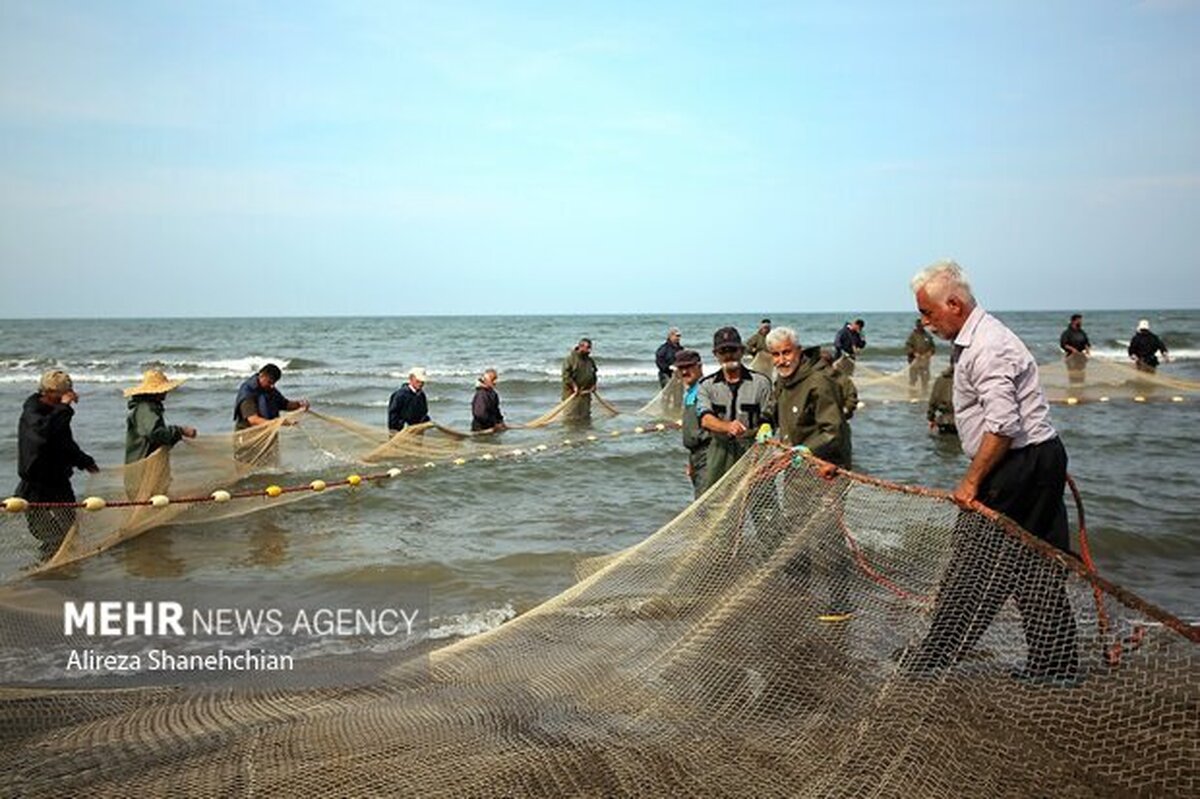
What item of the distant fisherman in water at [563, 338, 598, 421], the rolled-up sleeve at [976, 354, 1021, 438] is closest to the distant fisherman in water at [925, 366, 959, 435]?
the distant fisherman in water at [563, 338, 598, 421]

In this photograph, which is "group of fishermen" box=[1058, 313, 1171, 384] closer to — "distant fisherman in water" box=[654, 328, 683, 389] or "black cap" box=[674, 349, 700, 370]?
"distant fisherman in water" box=[654, 328, 683, 389]

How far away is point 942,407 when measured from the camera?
13.1 meters

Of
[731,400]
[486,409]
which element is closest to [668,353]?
[486,409]

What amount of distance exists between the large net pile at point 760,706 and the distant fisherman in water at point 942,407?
31.8 feet

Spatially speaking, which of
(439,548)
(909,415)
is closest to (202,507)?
(439,548)

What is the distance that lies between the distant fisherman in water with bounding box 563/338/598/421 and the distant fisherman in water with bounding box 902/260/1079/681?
38.9 ft

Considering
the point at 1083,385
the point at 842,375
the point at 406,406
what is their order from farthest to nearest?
the point at 1083,385 → the point at 406,406 → the point at 842,375

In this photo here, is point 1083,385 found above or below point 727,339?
below

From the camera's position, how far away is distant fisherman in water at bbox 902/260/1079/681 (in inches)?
120

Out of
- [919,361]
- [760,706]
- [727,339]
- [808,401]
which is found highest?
[727,339]

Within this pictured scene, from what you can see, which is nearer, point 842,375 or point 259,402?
point 842,375

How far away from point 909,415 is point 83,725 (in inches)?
608

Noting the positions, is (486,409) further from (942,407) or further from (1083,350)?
(1083,350)

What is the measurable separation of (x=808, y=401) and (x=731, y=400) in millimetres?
772
